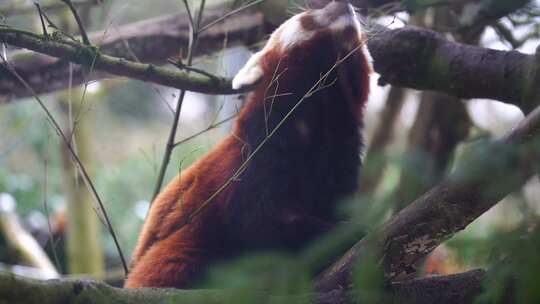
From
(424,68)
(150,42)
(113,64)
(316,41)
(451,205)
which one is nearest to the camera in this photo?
(451,205)

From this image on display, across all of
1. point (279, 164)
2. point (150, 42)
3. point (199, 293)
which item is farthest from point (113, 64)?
A: point (150, 42)

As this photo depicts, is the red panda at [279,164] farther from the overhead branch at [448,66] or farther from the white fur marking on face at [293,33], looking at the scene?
the overhead branch at [448,66]

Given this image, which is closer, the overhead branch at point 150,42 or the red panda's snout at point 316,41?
the red panda's snout at point 316,41

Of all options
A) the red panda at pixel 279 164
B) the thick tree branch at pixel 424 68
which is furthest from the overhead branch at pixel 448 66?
the red panda at pixel 279 164

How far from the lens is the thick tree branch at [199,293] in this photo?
1.30m

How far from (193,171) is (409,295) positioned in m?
1.07

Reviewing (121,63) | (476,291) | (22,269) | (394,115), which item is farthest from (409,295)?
(22,269)

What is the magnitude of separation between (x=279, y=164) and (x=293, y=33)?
485 mm

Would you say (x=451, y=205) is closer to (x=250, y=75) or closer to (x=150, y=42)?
(x=250, y=75)

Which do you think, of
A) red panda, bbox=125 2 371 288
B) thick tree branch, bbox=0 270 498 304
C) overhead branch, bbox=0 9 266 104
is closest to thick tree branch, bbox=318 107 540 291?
thick tree branch, bbox=0 270 498 304

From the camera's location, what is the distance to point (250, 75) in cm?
230

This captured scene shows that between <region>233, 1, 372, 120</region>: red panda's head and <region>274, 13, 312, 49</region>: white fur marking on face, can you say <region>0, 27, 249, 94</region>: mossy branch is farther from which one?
<region>274, 13, 312, 49</region>: white fur marking on face

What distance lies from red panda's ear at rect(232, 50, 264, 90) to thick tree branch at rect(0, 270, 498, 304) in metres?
0.93

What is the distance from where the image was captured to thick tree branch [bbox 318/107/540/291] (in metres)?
1.07
